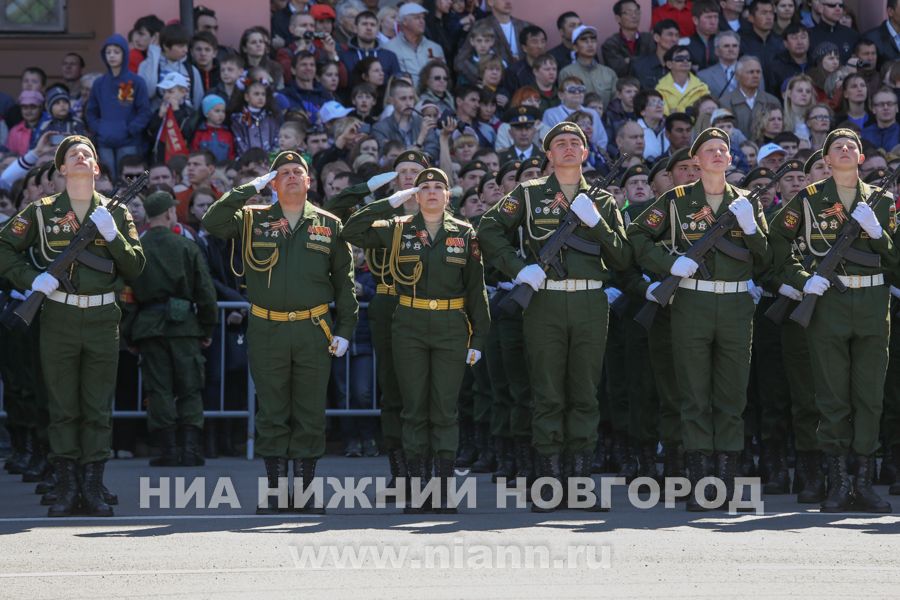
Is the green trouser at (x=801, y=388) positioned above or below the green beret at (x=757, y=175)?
below

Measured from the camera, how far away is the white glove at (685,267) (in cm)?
1023

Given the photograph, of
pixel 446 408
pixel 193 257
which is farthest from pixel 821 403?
pixel 193 257

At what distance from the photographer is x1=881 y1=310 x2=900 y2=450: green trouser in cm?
1173

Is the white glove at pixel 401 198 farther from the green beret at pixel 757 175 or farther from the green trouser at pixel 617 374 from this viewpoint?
the green beret at pixel 757 175

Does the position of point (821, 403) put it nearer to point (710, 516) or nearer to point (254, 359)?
point (710, 516)

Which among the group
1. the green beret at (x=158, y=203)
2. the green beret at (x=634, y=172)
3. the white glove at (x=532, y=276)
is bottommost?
the white glove at (x=532, y=276)

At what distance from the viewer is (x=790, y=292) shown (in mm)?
10664

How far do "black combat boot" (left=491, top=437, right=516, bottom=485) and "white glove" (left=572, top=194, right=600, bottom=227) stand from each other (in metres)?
2.52

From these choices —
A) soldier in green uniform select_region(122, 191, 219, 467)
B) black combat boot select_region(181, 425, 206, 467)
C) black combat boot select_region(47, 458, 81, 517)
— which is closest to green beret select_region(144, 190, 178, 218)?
soldier in green uniform select_region(122, 191, 219, 467)

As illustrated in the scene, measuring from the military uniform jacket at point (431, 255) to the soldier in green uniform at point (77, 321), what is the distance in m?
1.36

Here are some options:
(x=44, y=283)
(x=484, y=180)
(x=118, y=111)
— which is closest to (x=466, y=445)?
(x=484, y=180)

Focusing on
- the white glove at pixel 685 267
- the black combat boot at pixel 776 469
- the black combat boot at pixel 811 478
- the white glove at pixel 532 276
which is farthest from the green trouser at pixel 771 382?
the white glove at pixel 532 276

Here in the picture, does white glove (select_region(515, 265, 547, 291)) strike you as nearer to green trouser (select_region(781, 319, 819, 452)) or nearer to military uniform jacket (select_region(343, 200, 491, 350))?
military uniform jacket (select_region(343, 200, 491, 350))

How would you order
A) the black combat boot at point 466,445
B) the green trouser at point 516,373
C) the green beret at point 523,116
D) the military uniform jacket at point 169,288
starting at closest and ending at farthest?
the green trouser at point 516,373
the military uniform jacket at point 169,288
the black combat boot at point 466,445
the green beret at point 523,116
